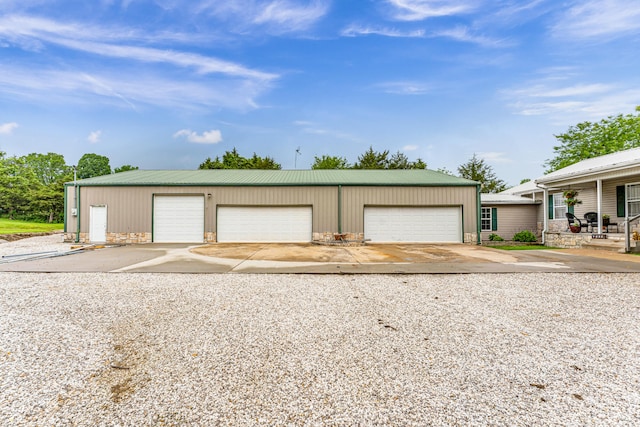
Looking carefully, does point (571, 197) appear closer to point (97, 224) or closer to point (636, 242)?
point (636, 242)

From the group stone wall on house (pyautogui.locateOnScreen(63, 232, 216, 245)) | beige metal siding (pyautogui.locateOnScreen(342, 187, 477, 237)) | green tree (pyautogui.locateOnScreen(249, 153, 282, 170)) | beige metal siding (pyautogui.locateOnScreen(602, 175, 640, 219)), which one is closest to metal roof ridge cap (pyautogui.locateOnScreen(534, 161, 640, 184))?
beige metal siding (pyautogui.locateOnScreen(602, 175, 640, 219))

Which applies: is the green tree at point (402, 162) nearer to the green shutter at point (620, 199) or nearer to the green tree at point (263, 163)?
the green tree at point (263, 163)

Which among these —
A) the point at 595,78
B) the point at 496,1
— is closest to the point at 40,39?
the point at 496,1

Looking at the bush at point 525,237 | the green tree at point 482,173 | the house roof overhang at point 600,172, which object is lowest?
the bush at point 525,237

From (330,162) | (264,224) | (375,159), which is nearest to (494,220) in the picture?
(264,224)

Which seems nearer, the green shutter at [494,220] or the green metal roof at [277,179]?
the green metal roof at [277,179]

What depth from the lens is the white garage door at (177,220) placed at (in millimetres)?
14727

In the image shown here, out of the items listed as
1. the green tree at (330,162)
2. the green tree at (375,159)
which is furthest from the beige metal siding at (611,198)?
the green tree at (330,162)

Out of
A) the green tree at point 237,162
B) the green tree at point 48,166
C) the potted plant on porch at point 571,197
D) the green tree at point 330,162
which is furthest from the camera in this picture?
the green tree at point 48,166

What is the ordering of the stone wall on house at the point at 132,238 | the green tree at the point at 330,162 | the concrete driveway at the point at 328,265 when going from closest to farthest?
the concrete driveway at the point at 328,265 → the stone wall on house at the point at 132,238 → the green tree at the point at 330,162

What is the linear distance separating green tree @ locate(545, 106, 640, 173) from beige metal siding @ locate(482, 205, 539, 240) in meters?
15.1

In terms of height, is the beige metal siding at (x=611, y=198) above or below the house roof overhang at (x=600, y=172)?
below

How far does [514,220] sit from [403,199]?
25.1ft

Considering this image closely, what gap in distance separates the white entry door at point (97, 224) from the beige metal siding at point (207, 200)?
216mm
